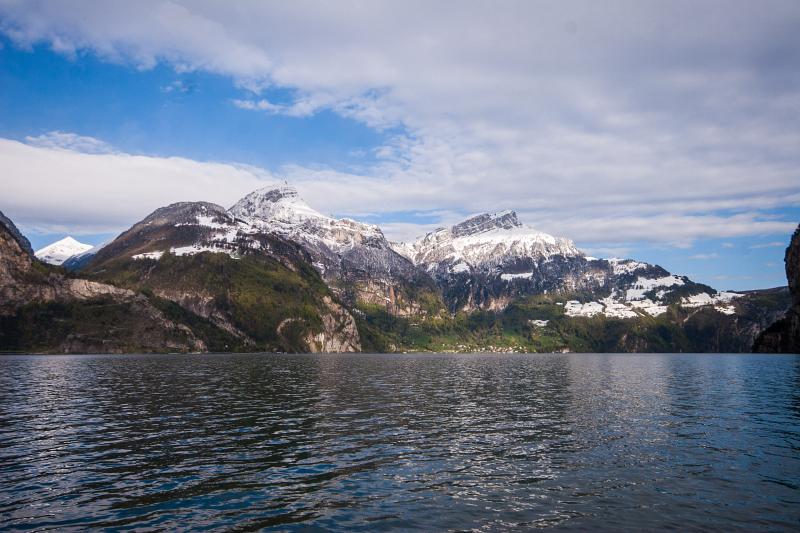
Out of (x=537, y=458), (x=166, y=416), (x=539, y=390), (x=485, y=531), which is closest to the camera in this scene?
(x=485, y=531)

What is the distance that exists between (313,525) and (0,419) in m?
51.1

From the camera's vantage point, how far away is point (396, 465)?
38906 mm

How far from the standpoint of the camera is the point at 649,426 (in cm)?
5603

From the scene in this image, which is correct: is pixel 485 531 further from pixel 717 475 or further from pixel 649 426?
pixel 649 426

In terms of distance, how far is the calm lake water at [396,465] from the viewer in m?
27.9

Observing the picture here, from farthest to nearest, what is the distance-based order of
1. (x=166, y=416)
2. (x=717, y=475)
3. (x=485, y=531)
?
1. (x=166, y=416)
2. (x=717, y=475)
3. (x=485, y=531)

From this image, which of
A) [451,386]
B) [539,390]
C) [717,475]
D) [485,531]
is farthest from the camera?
[451,386]

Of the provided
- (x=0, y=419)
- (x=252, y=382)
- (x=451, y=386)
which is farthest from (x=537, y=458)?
(x=252, y=382)

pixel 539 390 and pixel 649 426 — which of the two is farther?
pixel 539 390

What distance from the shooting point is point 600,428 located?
180 ft

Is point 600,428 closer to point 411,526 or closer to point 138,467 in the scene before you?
point 411,526

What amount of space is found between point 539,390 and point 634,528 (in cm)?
7561

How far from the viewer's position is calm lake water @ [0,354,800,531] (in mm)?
27859

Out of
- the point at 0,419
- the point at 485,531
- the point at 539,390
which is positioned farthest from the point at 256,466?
the point at 539,390
